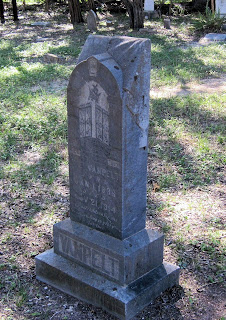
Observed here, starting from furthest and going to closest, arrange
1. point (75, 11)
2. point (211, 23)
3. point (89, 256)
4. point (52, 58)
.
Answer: point (75, 11)
point (211, 23)
point (52, 58)
point (89, 256)

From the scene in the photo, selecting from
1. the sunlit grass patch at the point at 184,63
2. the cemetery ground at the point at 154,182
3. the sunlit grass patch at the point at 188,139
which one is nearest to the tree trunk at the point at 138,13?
the sunlit grass patch at the point at 184,63

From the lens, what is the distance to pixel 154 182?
17.9ft

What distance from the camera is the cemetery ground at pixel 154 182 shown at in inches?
141

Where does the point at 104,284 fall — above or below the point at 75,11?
below

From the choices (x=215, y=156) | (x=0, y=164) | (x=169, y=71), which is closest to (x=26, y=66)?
(x=169, y=71)

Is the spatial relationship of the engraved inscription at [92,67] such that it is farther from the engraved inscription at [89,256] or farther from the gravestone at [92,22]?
the gravestone at [92,22]

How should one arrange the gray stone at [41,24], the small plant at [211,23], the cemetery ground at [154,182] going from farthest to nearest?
the gray stone at [41,24], the small plant at [211,23], the cemetery ground at [154,182]

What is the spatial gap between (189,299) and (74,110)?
68.9 inches

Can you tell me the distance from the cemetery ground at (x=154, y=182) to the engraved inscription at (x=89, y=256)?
12.4 inches

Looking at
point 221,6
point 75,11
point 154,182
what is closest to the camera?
point 154,182

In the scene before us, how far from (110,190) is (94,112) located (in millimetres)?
602

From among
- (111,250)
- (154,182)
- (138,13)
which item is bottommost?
(154,182)

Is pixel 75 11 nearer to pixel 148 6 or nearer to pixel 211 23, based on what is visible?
pixel 148 6

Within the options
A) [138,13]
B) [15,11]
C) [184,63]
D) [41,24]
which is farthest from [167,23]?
[15,11]
